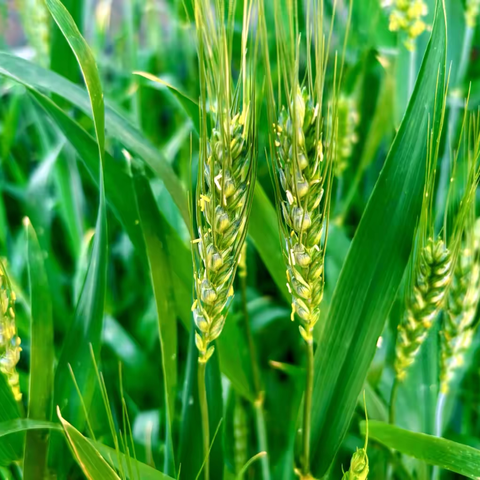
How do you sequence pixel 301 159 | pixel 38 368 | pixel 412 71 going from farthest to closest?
pixel 412 71 < pixel 38 368 < pixel 301 159

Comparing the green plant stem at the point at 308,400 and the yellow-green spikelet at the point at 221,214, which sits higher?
the yellow-green spikelet at the point at 221,214

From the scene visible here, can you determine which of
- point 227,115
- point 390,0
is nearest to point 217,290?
point 227,115

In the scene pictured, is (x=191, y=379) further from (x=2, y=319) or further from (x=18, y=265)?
(x=18, y=265)

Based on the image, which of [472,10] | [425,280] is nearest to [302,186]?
[425,280]

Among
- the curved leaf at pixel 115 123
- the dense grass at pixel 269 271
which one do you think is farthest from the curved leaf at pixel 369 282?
the curved leaf at pixel 115 123

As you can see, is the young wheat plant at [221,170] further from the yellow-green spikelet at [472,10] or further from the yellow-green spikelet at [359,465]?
the yellow-green spikelet at [472,10]

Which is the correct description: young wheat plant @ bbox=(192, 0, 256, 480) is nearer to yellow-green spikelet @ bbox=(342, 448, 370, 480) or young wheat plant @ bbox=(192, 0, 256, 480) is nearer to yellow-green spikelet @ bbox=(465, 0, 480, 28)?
yellow-green spikelet @ bbox=(342, 448, 370, 480)

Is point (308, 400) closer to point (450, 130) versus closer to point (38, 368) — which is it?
point (38, 368)
